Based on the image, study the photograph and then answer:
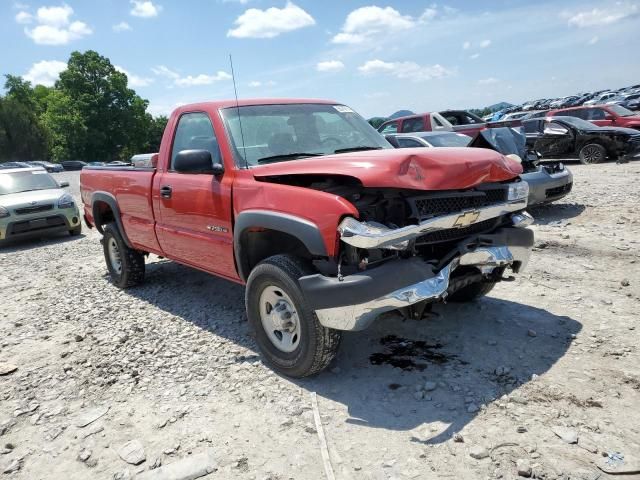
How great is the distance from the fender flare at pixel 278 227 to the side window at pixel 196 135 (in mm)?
726

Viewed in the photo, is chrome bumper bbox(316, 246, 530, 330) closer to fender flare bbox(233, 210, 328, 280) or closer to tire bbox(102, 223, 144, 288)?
fender flare bbox(233, 210, 328, 280)

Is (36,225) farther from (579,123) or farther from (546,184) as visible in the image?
(579,123)

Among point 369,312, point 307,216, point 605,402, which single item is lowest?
point 605,402

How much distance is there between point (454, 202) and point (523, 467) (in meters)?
1.64

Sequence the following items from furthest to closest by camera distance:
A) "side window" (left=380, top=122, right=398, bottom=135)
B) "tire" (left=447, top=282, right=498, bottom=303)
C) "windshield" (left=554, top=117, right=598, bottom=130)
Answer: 1. "side window" (left=380, top=122, right=398, bottom=135)
2. "windshield" (left=554, top=117, right=598, bottom=130)
3. "tire" (left=447, top=282, right=498, bottom=303)

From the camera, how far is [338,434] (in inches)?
114

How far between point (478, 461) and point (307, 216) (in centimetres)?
167

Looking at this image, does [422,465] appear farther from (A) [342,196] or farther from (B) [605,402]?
(A) [342,196]

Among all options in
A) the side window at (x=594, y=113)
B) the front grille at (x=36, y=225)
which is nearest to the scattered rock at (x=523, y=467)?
the front grille at (x=36, y=225)

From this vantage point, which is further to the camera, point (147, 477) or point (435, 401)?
point (435, 401)

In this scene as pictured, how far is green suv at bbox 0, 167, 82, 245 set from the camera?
981 centimetres

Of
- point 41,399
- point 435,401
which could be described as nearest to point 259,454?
point 435,401

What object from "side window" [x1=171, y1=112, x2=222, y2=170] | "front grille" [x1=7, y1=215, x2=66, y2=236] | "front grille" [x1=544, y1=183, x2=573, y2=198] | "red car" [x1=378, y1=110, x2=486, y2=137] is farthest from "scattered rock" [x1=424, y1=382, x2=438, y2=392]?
"red car" [x1=378, y1=110, x2=486, y2=137]

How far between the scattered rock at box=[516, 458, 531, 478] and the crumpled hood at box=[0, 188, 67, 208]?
10.4 metres
